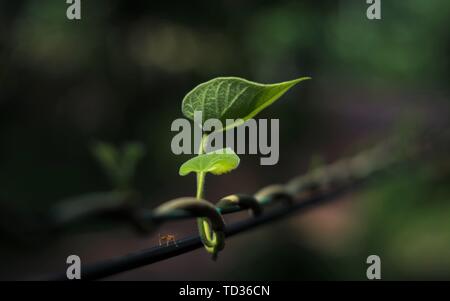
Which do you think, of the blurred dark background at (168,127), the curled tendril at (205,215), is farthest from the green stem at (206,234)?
the blurred dark background at (168,127)

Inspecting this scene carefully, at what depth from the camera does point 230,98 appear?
261 mm

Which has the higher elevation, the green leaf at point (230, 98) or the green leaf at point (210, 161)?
the green leaf at point (230, 98)

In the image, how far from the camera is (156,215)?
0.29 m

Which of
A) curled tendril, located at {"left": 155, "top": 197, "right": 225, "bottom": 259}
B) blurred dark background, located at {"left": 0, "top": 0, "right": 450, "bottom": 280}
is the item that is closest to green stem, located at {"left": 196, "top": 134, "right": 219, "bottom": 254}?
curled tendril, located at {"left": 155, "top": 197, "right": 225, "bottom": 259}

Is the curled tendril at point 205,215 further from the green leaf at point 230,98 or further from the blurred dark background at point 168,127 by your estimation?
the blurred dark background at point 168,127

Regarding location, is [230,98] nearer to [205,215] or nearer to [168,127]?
[205,215]

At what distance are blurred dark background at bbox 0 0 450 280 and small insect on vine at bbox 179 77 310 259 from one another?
1478mm

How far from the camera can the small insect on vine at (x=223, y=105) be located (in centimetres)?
25

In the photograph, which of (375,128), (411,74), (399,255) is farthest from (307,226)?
(411,74)

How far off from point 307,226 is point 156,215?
1909mm

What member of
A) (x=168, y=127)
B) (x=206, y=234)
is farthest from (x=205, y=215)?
(x=168, y=127)

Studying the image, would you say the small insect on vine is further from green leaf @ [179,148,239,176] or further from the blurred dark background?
the blurred dark background

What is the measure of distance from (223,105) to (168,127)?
251cm

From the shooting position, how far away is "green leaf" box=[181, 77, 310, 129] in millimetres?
253
